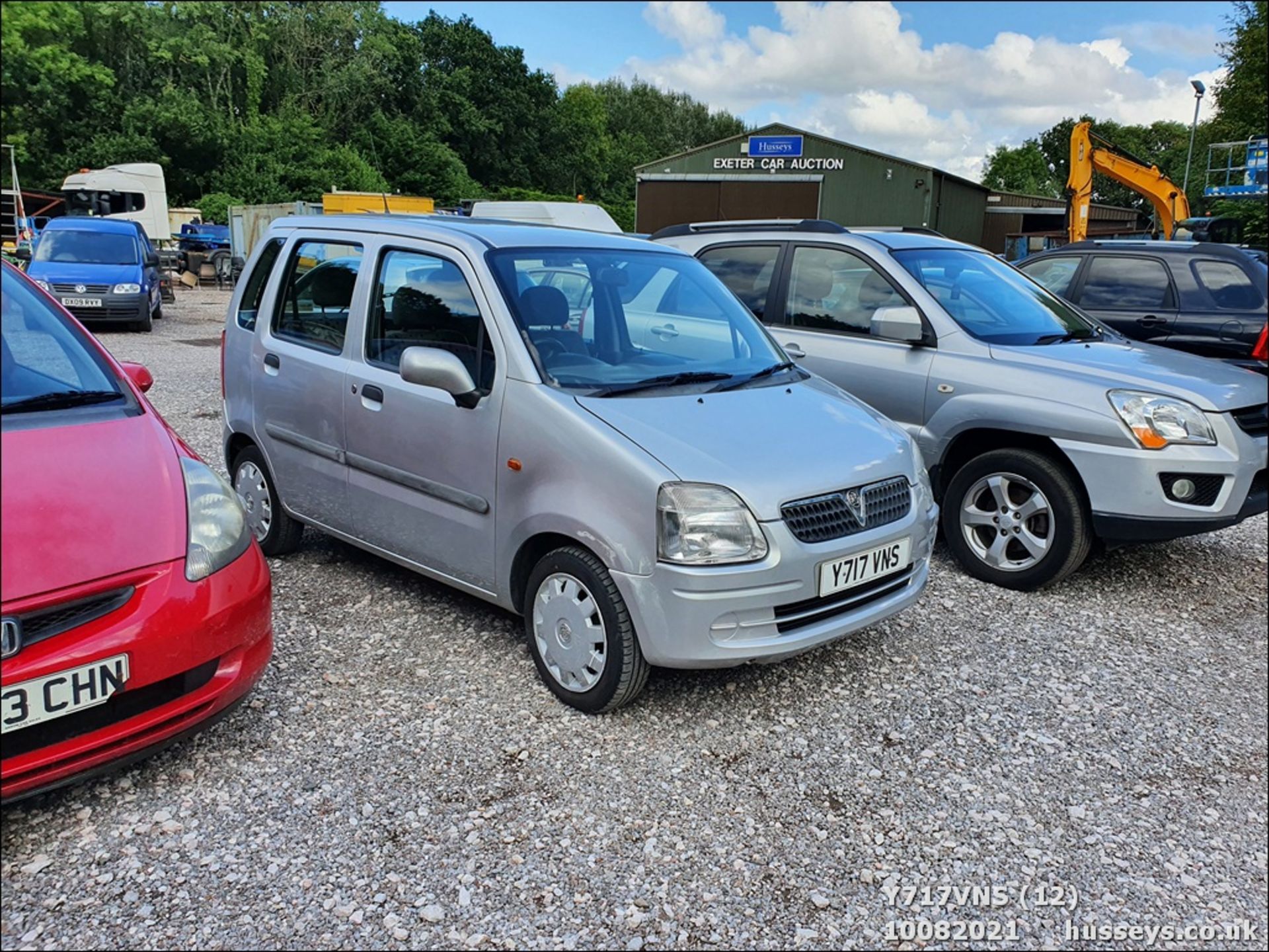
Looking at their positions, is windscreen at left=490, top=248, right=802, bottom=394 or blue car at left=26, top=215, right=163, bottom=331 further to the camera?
blue car at left=26, top=215, right=163, bottom=331

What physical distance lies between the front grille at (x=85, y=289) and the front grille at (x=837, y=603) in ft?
48.9

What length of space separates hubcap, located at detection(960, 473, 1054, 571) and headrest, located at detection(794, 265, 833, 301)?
1.58 m

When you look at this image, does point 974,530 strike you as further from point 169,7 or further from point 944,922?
point 169,7

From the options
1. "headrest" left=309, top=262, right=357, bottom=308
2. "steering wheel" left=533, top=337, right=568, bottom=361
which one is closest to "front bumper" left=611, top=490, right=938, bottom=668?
"steering wheel" left=533, top=337, right=568, bottom=361

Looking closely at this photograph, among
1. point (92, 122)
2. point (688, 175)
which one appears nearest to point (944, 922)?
point (688, 175)

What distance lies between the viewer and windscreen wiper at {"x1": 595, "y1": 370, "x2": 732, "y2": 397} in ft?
11.5

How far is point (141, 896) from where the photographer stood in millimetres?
2373

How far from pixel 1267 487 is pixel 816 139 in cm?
3000

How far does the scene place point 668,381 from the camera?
3686mm

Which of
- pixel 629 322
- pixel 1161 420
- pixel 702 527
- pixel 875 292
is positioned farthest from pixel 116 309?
pixel 1161 420

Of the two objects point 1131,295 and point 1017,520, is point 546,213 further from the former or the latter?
point 1017,520

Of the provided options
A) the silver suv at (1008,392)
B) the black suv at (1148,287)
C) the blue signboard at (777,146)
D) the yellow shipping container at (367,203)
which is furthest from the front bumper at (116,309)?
the blue signboard at (777,146)

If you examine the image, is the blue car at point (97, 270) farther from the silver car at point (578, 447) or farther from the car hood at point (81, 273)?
the silver car at point (578, 447)

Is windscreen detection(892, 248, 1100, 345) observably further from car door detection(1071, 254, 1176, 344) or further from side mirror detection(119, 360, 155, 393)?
side mirror detection(119, 360, 155, 393)
